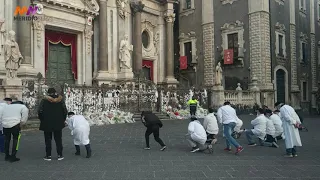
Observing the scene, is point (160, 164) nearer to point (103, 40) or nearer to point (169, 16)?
point (103, 40)

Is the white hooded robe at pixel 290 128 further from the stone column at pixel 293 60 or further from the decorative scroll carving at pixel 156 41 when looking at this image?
the stone column at pixel 293 60

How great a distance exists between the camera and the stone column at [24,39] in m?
17.9

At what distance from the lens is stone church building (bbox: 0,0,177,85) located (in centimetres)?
1800

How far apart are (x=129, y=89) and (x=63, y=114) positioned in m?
11.5

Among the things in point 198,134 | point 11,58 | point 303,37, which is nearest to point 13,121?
point 198,134

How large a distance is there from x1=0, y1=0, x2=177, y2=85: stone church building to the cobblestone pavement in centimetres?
963

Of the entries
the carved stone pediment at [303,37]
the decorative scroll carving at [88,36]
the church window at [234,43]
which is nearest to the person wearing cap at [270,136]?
the decorative scroll carving at [88,36]

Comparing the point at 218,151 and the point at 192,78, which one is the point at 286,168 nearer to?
the point at 218,151

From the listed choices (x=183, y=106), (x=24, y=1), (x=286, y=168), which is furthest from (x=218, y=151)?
(x=24, y=1)

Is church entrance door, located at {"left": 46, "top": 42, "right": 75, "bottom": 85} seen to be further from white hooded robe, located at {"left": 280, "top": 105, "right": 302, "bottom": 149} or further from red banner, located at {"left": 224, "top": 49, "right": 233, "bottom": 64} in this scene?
white hooded robe, located at {"left": 280, "top": 105, "right": 302, "bottom": 149}

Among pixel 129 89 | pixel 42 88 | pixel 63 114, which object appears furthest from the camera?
pixel 129 89

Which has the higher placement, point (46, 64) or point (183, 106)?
point (46, 64)

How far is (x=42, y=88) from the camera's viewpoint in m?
15.4

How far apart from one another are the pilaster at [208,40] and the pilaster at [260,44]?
387cm
